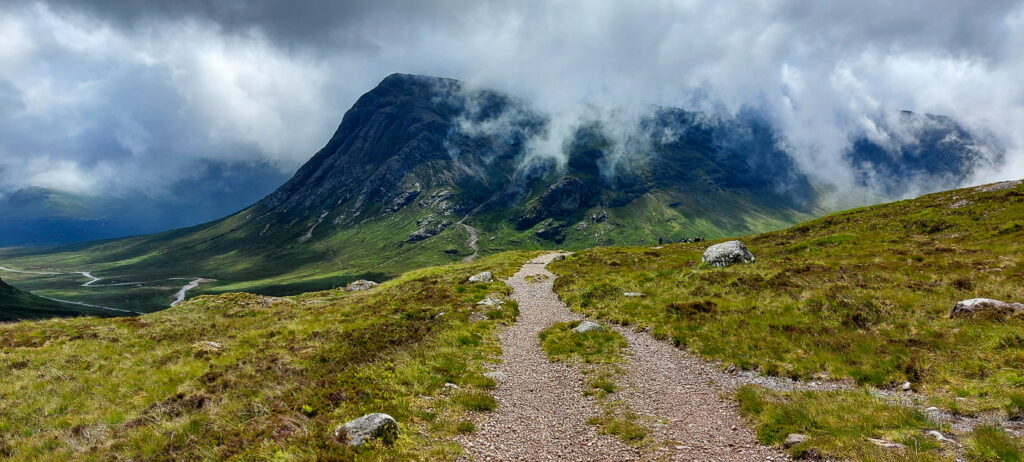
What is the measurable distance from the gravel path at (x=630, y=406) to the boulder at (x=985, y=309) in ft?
37.1

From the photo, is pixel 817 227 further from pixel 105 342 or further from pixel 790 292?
pixel 105 342

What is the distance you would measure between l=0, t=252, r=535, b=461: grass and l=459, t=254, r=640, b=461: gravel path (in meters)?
0.82

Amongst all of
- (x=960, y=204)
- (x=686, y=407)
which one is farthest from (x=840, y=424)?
(x=960, y=204)

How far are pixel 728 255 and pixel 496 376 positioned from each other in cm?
3261

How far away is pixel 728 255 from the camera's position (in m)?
40.3

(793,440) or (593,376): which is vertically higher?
(593,376)

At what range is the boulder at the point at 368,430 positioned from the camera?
1076 cm

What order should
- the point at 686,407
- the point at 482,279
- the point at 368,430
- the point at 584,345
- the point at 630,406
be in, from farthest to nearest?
the point at 482,279
the point at 584,345
the point at 630,406
the point at 686,407
the point at 368,430

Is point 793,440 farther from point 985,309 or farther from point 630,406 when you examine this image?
point 985,309

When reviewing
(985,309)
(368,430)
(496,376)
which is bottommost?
(496,376)

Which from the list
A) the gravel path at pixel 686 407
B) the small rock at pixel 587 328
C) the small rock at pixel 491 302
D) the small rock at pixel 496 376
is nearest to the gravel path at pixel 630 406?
the gravel path at pixel 686 407

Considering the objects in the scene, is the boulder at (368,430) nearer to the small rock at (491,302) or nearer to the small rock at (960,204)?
the small rock at (491,302)

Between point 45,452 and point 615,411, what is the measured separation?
58.7 ft

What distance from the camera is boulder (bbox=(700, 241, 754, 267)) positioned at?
39969 millimetres
